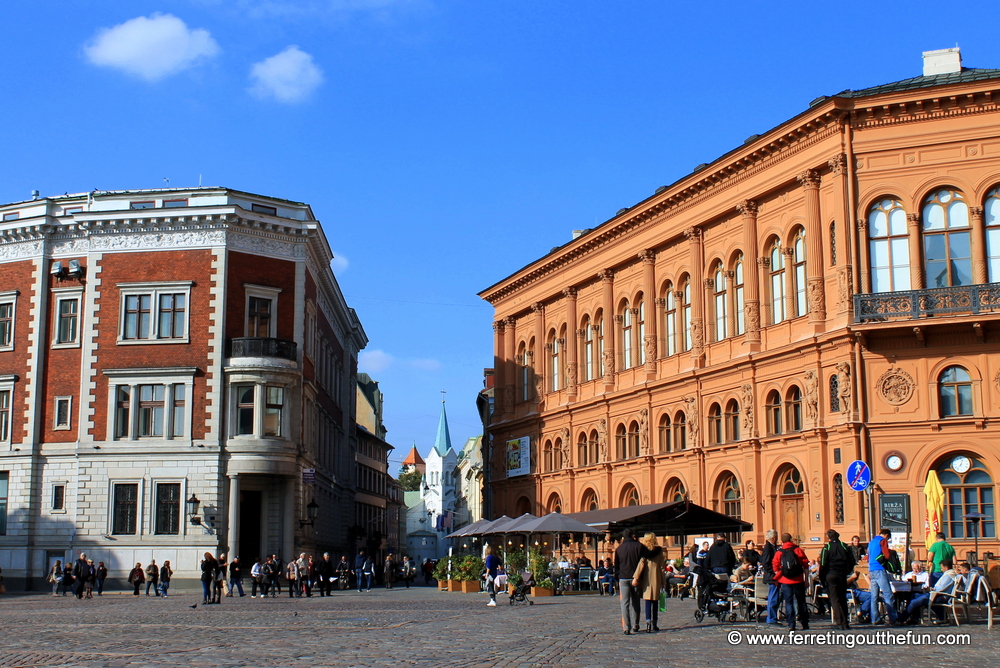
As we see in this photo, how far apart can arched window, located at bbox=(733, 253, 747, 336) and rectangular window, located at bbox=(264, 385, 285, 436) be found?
18.2 metres

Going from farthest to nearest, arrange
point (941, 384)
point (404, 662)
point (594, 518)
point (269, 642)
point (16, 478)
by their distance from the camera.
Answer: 1. point (16, 478)
2. point (594, 518)
3. point (941, 384)
4. point (269, 642)
5. point (404, 662)

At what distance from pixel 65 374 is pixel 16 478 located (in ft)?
15.0

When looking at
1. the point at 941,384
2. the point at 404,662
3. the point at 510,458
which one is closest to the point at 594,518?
the point at 941,384

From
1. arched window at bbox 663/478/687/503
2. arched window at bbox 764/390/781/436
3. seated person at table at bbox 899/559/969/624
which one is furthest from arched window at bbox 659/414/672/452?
seated person at table at bbox 899/559/969/624

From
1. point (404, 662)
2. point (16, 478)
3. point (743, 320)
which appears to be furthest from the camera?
point (16, 478)

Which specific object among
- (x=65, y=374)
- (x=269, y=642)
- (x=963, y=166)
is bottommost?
(x=269, y=642)

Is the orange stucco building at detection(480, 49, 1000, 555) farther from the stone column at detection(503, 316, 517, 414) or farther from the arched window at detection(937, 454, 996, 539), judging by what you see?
the stone column at detection(503, 316, 517, 414)

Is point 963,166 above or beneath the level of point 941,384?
above

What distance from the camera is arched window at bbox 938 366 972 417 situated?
3506cm

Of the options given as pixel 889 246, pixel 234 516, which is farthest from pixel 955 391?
pixel 234 516

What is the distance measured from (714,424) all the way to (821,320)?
7.70 metres

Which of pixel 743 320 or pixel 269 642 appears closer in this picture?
pixel 269 642

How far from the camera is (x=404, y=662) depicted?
14.9 metres

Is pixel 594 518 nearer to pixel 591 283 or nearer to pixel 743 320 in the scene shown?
pixel 743 320
